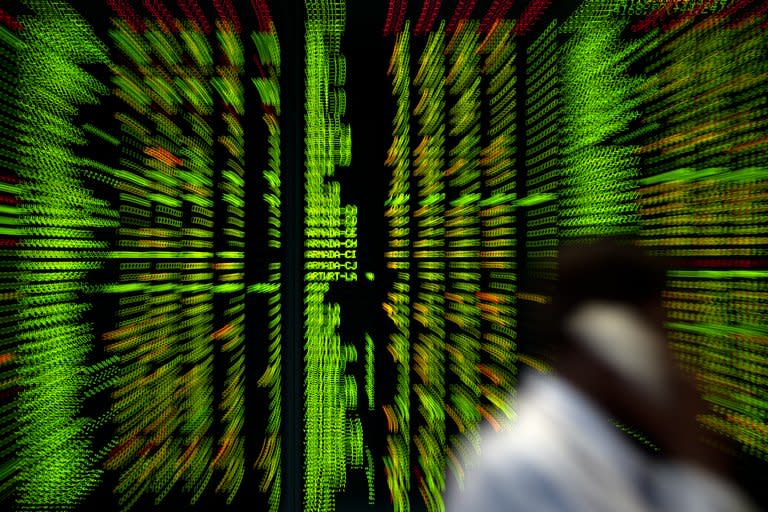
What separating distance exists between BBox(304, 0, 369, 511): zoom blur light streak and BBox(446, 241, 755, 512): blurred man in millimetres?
227

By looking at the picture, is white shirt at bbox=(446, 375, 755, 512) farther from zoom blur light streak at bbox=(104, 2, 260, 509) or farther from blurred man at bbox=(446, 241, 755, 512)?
zoom blur light streak at bbox=(104, 2, 260, 509)

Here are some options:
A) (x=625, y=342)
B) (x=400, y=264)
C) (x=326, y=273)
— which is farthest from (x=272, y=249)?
(x=625, y=342)

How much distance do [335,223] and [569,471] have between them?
22.7 inches

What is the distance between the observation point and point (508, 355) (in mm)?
539

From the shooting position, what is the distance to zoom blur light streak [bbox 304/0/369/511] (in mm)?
581

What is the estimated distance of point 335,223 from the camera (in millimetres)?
600

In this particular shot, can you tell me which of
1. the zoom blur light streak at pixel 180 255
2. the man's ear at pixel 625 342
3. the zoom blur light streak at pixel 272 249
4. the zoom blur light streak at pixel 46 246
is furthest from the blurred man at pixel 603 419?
the zoom blur light streak at pixel 46 246

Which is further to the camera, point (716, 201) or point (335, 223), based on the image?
point (335, 223)

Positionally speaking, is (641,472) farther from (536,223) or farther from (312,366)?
(312,366)

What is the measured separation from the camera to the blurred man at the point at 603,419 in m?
0.45

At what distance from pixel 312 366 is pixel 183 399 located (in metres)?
0.20

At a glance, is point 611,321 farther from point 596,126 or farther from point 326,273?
point 326,273

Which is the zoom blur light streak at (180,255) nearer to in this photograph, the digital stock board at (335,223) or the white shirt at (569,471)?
the digital stock board at (335,223)

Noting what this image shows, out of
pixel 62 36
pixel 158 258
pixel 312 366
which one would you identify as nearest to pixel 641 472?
pixel 312 366
